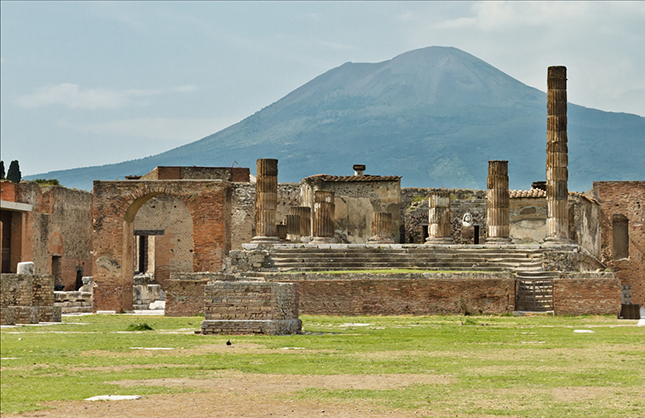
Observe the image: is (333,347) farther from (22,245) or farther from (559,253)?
(22,245)

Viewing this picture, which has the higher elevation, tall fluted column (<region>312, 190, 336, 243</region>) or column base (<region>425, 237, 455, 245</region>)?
tall fluted column (<region>312, 190, 336, 243</region>)

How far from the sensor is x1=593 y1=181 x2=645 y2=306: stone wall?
44.8m

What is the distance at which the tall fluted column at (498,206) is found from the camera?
1298 inches

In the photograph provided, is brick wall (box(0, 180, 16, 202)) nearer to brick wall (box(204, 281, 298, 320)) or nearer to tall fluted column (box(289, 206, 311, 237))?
tall fluted column (box(289, 206, 311, 237))

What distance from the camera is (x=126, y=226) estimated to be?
3506cm

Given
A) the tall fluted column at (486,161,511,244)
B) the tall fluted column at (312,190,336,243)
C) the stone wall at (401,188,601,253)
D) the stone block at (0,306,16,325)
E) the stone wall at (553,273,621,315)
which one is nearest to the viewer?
the stone block at (0,306,16,325)

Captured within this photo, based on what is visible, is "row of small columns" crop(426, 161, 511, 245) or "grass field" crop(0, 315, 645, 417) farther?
"row of small columns" crop(426, 161, 511, 245)

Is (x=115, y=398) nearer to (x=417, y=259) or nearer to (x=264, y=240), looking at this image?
(x=417, y=259)

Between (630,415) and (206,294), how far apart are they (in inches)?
371

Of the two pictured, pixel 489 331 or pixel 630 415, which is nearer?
pixel 630 415

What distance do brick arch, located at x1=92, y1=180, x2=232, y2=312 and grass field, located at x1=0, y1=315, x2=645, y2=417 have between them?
51.9ft

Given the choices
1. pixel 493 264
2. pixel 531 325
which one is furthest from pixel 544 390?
pixel 493 264

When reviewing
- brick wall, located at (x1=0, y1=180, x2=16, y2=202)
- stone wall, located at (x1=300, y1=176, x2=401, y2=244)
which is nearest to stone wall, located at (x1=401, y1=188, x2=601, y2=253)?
stone wall, located at (x1=300, y1=176, x2=401, y2=244)

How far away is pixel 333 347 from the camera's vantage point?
47.4 feet
